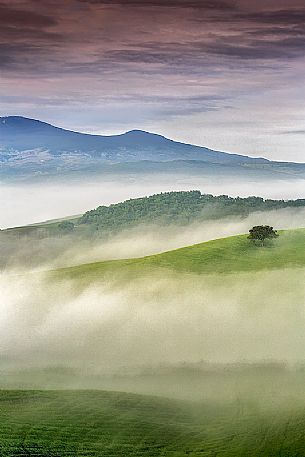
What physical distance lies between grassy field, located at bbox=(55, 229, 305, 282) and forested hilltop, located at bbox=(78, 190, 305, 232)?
254 feet

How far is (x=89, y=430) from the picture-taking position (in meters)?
48.0

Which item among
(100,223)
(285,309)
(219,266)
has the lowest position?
(285,309)

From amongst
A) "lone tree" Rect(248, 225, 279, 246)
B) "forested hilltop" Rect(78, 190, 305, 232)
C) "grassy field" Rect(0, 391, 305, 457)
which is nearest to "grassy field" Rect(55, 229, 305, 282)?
"lone tree" Rect(248, 225, 279, 246)

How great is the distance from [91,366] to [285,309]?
22840 mm

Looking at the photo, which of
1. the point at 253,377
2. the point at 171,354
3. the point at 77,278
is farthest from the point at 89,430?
the point at 77,278

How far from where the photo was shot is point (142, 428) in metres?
48.0

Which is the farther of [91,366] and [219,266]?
[219,266]

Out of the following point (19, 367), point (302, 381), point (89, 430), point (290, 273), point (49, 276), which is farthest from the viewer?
point (49, 276)

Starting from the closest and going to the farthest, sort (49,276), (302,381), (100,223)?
(302,381)
(49,276)
(100,223)

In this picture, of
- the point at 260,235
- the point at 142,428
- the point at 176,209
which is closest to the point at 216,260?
the point at 260,235

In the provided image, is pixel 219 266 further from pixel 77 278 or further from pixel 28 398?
pixel 28 398

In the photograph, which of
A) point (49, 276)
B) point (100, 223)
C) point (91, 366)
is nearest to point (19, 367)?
point (91, 366)

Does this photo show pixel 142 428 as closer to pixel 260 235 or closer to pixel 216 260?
pixel 216 260

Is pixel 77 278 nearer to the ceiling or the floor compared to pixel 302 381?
nearer to the ceiling
